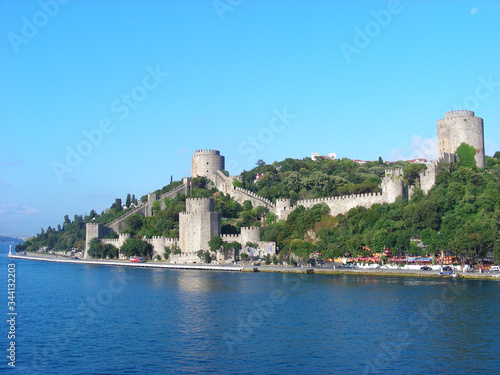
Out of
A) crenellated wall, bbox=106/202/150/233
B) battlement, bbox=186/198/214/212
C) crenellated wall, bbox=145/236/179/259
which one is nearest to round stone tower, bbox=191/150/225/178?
crenellated wall, bbox=106/202/150/233

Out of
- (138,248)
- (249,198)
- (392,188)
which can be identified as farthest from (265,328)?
(249,198)

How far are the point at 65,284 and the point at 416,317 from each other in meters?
20.0

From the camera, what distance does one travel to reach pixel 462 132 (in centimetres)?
3681

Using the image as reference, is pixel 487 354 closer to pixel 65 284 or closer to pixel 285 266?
pixel 285 266

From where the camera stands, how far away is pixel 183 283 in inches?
1139

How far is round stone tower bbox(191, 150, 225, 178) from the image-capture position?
2190 inches

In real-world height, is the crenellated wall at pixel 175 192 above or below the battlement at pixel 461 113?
below

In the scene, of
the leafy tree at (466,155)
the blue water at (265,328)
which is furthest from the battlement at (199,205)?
the leafy tree at (466,155)

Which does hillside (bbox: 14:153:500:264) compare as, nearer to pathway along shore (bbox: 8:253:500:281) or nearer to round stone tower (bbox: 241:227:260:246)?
round stone tower (bbox: 241:227:260:246)

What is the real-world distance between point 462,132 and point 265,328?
79.9 ft

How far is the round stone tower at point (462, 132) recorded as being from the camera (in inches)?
1447

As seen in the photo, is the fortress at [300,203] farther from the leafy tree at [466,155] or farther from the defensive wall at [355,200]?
the leafy tree at [466,155]

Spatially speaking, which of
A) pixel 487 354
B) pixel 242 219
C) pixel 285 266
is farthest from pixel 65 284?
pixel 487 354

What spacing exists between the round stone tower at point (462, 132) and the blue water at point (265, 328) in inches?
529
